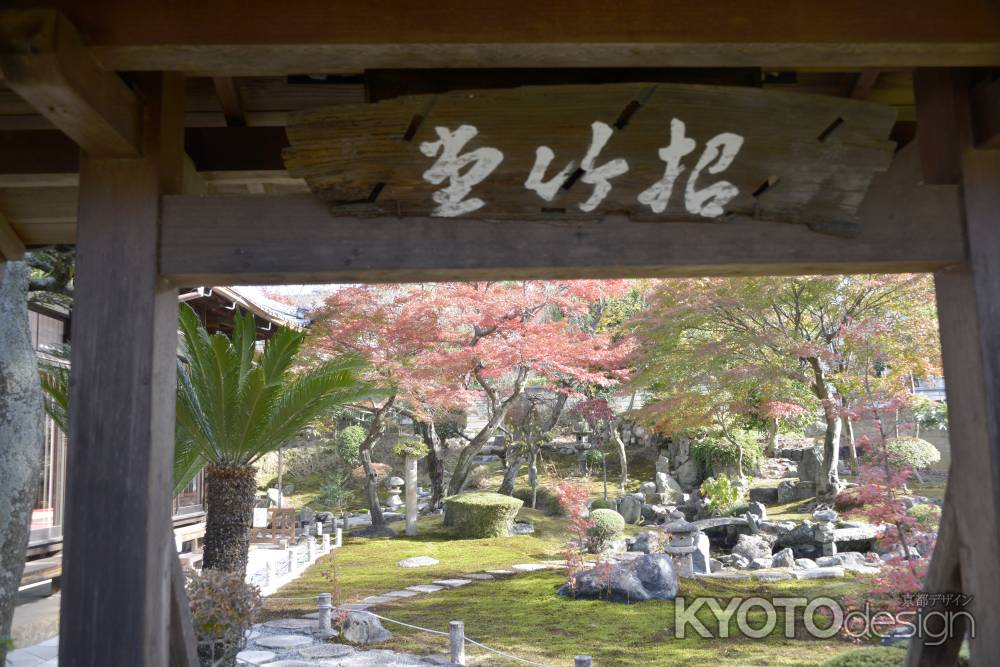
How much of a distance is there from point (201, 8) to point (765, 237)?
1866 millimetres

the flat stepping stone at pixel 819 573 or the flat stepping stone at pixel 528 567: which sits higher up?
the flat stepping stone at pixel 819 573

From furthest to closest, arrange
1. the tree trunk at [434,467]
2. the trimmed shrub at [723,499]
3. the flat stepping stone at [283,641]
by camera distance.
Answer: the tree trunk at [434,467], the trimmed shrub at [723,499], the flat stepping stone at [283,641]

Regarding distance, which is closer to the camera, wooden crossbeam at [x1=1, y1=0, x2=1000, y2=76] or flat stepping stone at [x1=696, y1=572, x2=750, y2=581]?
wooden crossbeam at [x1=1, y1=0, x2=1000, y2=76]

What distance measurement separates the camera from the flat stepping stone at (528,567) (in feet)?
36.1

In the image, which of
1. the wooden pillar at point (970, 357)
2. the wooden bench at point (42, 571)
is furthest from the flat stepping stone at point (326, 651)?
the wooden pillar at point (970, 357)

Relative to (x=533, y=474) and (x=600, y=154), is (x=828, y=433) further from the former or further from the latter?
(x=600, y=154)

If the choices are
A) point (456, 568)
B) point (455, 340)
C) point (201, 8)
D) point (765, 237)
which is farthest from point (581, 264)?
point (455, 340)

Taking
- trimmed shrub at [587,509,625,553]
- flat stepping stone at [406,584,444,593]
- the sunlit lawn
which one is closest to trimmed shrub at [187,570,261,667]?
the sunlit lawn

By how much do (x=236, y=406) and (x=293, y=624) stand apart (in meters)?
2.82

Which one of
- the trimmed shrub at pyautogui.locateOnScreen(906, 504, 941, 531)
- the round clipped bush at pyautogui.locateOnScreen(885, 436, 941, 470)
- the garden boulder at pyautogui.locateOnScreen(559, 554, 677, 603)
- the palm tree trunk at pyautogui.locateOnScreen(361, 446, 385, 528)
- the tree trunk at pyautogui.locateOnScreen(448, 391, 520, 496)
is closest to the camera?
the trimmed shrub at pyautogui.locateOnScreen(906, 504, 941, 531)

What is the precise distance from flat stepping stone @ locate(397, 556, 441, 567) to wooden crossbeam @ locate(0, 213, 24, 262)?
8.94m

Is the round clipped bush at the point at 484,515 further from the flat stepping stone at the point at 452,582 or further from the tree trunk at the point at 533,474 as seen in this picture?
the flat stepping stone at the point at 452,582

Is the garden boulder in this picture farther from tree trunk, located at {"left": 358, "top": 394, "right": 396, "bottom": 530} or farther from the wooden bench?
tree trunk, located at {"left": 358, "top": 394, "right": 396, "bottom": 530}

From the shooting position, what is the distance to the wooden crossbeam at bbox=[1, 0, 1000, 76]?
202 cm
